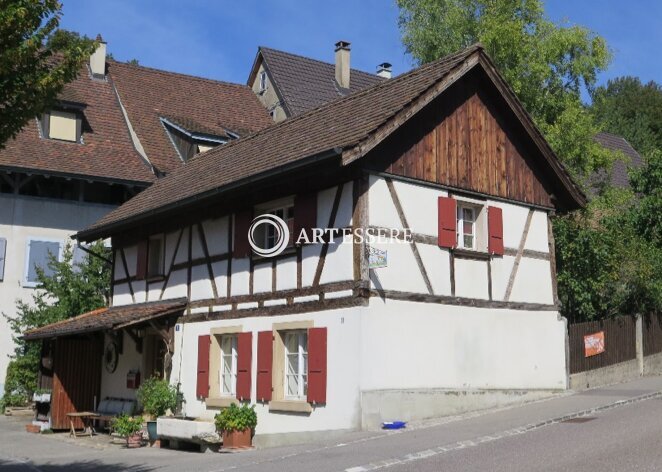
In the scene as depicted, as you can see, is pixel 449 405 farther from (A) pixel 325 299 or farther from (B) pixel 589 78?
(B) pixel 589 78

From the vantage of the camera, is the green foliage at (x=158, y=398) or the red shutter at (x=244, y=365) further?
the green foliage at (x=158, y=398)

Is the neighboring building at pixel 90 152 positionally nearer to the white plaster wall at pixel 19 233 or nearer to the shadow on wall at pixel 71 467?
the white plaster wall at pixel 19 233

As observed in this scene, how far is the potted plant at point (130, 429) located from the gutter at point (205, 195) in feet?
14.3

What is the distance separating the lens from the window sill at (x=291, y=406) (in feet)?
48.1

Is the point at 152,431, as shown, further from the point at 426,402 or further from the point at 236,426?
the point at 426,402

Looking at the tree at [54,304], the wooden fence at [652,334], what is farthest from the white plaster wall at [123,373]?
the wooden fence at [652,334]

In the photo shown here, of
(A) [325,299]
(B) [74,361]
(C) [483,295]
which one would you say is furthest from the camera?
(B) [74,361]

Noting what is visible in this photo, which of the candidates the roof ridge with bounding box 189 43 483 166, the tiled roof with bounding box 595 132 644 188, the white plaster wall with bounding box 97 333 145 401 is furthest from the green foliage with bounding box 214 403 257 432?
the tiled roof with bounding box 595 132 644 188

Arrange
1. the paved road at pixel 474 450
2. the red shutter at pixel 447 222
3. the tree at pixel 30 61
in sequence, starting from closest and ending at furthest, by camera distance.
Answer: the tree at pixel 30 61 < the paved road at pixel 474 450 < the red shutter at pixel 447 222

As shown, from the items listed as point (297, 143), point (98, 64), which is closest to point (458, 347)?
point (297, 143)

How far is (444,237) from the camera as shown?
15539mm

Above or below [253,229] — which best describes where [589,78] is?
above

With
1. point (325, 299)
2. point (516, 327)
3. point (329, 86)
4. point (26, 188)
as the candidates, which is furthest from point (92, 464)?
point (329, 86)

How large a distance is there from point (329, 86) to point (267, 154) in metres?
19.3
